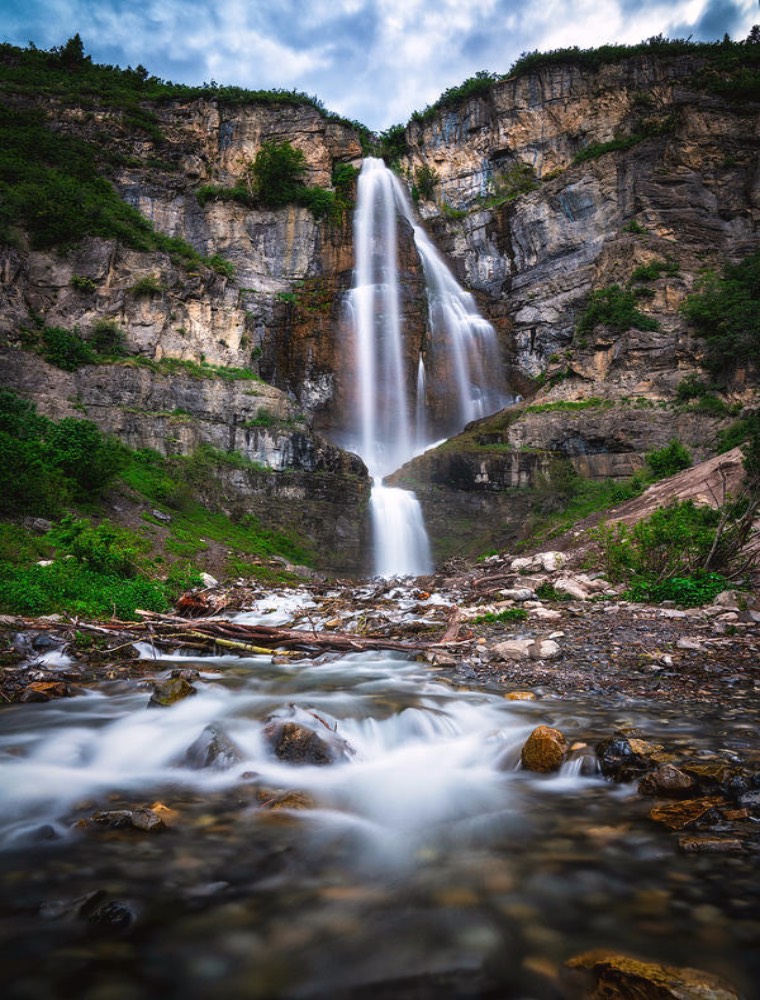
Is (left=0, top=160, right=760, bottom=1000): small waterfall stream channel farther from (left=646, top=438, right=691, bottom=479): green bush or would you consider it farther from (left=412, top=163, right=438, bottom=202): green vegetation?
(left=412, top=163, right=438, bottom=202): green vegetation

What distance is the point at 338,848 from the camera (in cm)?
262

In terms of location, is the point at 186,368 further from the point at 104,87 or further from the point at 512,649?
the point at 104,87

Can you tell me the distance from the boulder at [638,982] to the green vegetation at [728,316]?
27.0 meters

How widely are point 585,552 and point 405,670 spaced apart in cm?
827

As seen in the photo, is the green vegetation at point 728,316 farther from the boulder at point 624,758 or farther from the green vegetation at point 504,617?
the boulder at point 624,758

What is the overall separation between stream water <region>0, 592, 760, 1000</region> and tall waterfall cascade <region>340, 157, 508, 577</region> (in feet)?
75.6

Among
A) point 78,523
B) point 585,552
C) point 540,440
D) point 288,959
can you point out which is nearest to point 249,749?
point 288,959

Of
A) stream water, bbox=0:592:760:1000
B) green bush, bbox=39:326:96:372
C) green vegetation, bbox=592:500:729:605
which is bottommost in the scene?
stream water, bbox=0:592:760:1000

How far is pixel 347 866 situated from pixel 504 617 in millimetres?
6618

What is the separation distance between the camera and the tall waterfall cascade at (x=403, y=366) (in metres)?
29.1

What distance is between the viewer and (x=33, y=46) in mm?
37969

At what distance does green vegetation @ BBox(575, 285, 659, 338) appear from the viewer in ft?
83.0

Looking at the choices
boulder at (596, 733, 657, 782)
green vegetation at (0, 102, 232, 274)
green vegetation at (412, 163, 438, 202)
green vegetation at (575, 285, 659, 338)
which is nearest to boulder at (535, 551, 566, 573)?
boulder at (596, 733, 657, 782)

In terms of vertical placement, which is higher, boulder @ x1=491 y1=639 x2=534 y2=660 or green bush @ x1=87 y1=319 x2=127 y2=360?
green bush @ x1=87 y1=319 x2=127 y2=360
